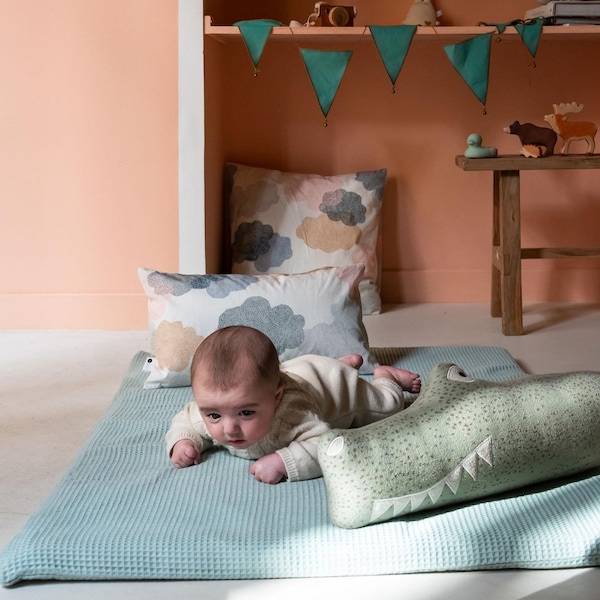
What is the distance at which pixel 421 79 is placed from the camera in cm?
305

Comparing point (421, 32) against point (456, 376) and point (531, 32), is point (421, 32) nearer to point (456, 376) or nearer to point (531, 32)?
point (531, 32)

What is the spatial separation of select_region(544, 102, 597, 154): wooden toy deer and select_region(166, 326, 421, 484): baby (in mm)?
1247

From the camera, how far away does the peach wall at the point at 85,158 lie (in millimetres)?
2783

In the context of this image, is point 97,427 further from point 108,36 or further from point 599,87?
point 599,87

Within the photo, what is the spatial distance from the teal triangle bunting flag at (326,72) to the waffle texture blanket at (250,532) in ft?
4.27

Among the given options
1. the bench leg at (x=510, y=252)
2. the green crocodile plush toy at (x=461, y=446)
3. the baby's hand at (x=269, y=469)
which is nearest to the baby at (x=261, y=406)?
the baby's hand at (x=269, y=469)

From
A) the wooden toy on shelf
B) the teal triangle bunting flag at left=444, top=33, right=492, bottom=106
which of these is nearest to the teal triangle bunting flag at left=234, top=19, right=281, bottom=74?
the teal triangle bunting flag at left=444, top=33, right=492, bottom=106

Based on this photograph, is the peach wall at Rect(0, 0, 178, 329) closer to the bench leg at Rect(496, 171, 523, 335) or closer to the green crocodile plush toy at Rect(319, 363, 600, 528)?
the bench leg at Rect(496, 171, 523, 335)

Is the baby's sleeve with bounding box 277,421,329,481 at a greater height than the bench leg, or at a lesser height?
lesser

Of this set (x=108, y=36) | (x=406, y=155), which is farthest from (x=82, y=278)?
(x=406, y=155)

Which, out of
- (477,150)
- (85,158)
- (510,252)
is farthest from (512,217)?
(85,158)

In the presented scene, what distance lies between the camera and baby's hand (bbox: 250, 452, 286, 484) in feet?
5.26

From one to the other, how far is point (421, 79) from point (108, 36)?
36.7 inches

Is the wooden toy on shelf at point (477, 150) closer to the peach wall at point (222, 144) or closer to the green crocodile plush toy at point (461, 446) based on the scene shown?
the peach wall at point (222, 144)
